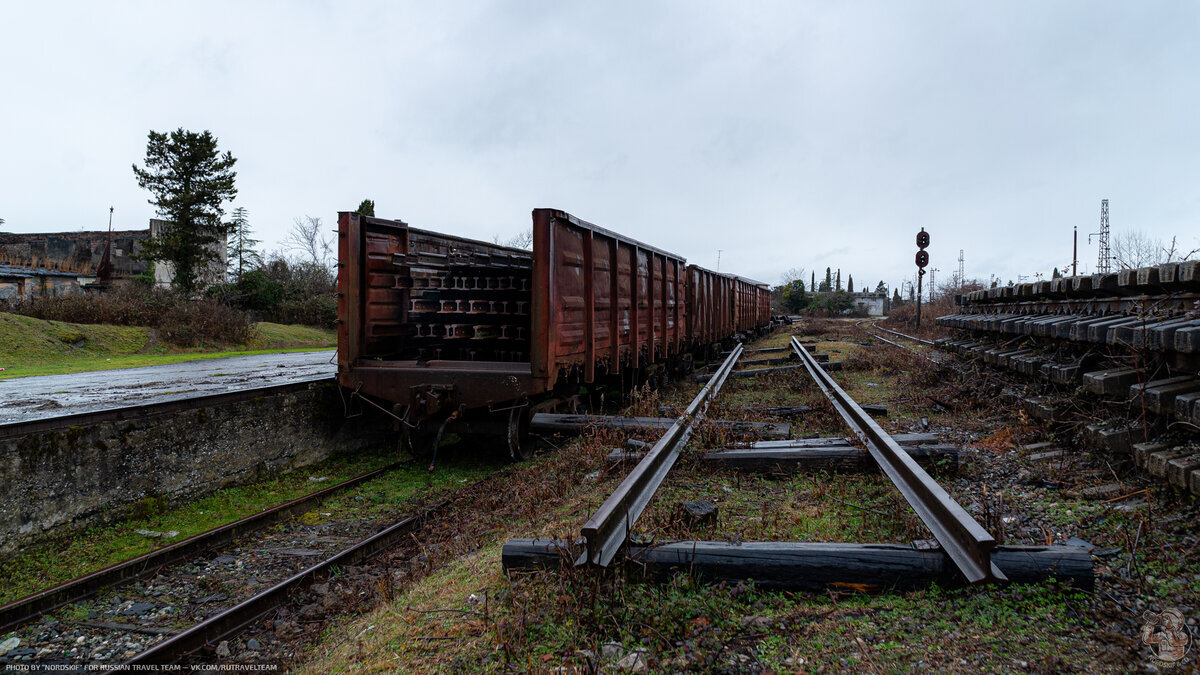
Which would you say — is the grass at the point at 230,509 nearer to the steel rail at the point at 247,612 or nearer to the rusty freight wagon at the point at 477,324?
the rusty freight wagon at the point at 477,324

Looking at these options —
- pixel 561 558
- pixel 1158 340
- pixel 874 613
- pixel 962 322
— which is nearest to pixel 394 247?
pixel 561 558

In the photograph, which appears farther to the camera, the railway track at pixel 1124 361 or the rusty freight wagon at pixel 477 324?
the rusty freight wagon at pixel 477 324

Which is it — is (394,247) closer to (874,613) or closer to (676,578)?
(676,578)

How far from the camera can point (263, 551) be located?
5062 millimetres

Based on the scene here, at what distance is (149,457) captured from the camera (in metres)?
5.70

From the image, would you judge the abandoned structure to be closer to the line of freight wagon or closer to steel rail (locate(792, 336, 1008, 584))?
the line of freight wagon

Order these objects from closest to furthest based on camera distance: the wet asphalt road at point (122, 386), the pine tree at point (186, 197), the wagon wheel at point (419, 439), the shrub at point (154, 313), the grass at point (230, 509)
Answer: the grass at point (230, 509), the wet asphalt road at point (122, 386), the wagon wheel at point (419, 439), the shrub at point (154, 313), the pine tree at point (186, 197)

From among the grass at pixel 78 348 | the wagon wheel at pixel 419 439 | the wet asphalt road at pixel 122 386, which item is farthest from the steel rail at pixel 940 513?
the grass at pixel 78 348

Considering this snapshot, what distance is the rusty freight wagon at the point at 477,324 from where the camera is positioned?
21.6 feet

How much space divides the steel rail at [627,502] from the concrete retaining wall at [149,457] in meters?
4.76

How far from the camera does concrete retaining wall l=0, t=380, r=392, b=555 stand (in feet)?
15.8

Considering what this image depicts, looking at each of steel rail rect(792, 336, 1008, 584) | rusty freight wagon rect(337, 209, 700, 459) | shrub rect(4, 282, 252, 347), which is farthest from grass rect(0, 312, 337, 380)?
steel rail rect(792, 336, 1008, 584)

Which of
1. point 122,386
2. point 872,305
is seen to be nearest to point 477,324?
point 122,386

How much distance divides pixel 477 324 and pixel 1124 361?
6.48 m
